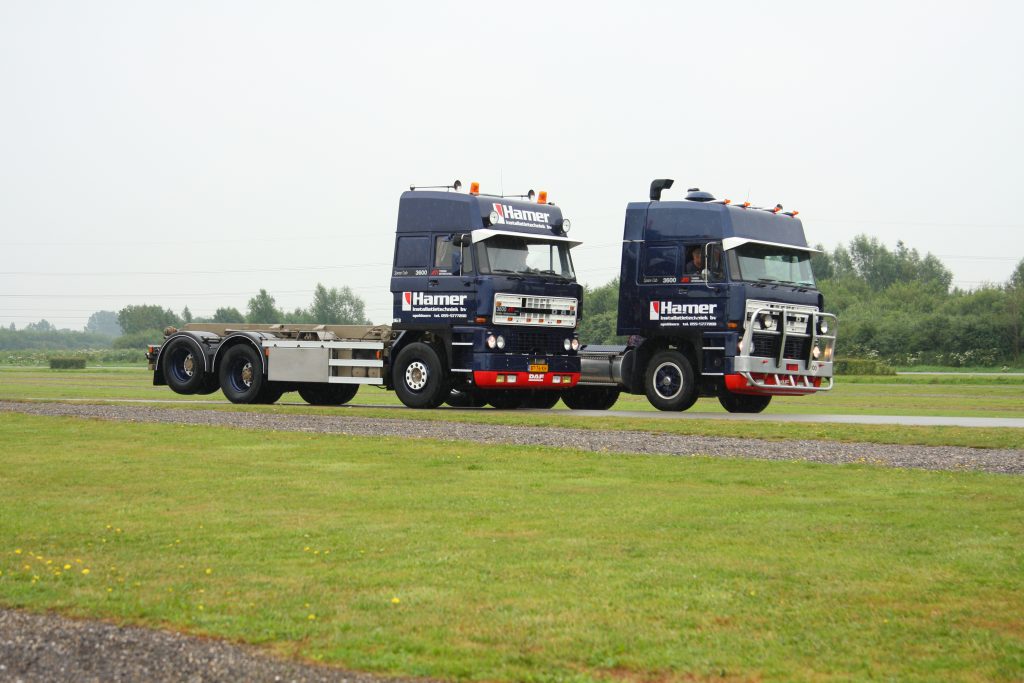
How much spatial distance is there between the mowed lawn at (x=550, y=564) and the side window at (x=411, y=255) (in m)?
11.6

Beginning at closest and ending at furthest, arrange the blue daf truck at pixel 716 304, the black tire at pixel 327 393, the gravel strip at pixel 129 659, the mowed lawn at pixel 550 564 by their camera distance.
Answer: the gravel strip at pixel 129 659 → the mowed lawn at pixel 550 564 → the blue daf truck at pixel 716 304 → the black tire at pixel 327 393

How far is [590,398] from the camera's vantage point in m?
29.3

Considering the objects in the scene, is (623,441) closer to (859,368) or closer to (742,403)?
(742,403)

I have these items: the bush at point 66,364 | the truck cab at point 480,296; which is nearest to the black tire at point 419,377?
the truck cab at point 480,296

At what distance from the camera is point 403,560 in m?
9.02

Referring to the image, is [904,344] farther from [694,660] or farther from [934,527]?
[694,660]

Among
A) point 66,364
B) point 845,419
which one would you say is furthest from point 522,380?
point 66,364

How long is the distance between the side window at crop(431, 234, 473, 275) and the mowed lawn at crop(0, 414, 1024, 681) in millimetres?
10929

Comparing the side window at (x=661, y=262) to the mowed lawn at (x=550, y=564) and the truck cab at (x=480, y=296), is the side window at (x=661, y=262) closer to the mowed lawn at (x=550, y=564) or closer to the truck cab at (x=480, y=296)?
the truck cab at (x=480, y=296)

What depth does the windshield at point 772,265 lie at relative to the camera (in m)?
25.0

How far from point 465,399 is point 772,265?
774cm

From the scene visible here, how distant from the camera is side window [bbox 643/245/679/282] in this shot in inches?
1006

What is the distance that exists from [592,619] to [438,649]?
1.03 m

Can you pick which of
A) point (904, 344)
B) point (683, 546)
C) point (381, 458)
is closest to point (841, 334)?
point (904, 344)
